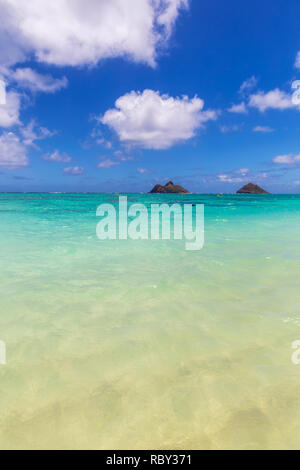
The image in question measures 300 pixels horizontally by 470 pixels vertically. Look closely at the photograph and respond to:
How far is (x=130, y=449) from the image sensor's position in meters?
2.17

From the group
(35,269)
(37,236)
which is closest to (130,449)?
(35,269)

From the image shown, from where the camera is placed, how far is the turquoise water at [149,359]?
90.0 inches

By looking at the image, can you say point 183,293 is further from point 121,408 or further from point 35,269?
point 35,269

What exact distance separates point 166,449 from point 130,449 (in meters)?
0.32

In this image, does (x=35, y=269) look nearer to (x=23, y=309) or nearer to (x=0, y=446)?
(x=23, y=309)

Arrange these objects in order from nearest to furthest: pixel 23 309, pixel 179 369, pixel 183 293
→ pixel 179 369 < pixel 23 309 < pixel 183 293

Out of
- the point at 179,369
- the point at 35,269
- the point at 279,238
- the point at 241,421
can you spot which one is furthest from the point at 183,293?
the point at 279,238

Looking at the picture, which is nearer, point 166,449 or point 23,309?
point 166,449

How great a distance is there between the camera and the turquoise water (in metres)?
2.29

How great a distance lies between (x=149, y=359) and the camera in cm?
329

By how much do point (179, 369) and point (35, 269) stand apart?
5.60 m
